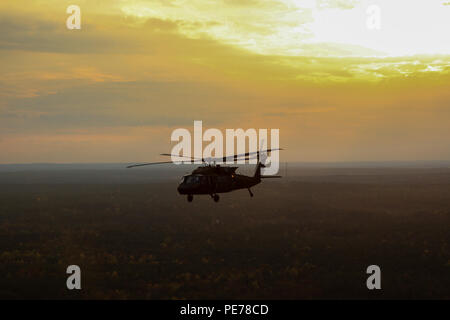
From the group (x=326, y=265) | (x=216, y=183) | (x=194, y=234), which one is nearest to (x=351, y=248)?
(x=326, y=265)

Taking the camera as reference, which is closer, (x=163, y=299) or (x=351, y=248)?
(x=163, y=299)

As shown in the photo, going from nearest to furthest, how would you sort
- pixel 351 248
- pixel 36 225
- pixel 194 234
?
pixel 351 248
pixel 194 234
pixel 36 225

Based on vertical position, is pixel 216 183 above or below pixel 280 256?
above
